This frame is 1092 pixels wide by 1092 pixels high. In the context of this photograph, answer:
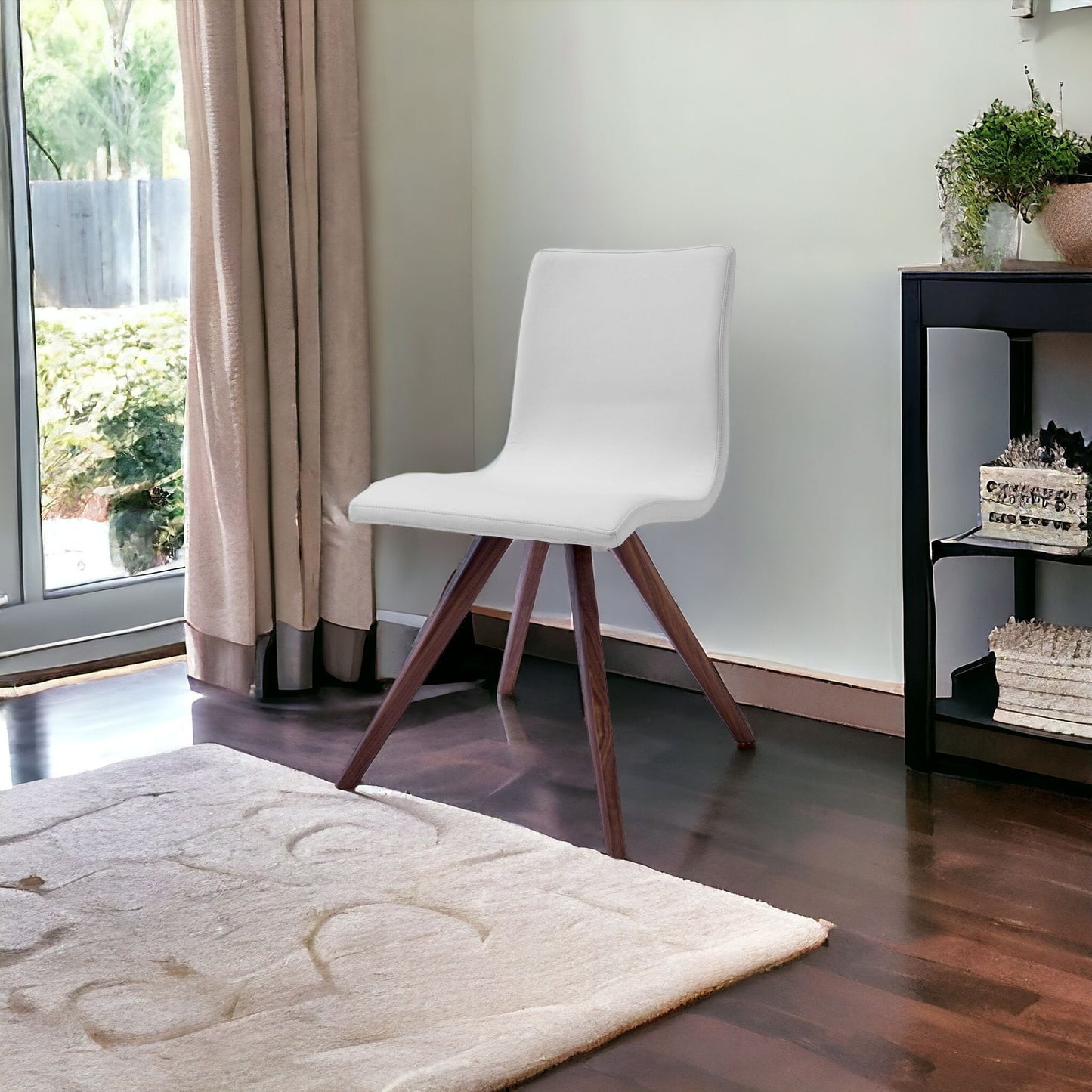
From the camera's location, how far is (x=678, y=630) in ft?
7.91

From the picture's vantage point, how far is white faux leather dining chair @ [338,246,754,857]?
2.10 metres

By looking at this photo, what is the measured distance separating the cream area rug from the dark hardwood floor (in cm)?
7

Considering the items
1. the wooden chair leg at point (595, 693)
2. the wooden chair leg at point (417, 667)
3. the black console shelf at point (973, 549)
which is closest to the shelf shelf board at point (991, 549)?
the black console shelf at point (973, 549)

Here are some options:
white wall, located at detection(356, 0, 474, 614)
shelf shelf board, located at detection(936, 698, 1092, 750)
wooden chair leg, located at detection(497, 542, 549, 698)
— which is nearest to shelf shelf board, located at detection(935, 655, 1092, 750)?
shelf shelf board, located at detection(936, 698, 1092, 750)

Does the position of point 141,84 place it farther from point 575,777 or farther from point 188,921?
point 188,921

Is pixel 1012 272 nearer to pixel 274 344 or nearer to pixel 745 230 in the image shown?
pixel 745 230

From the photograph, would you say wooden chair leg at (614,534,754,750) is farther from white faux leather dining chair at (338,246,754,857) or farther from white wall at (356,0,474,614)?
white wall at (356,0,474,614)

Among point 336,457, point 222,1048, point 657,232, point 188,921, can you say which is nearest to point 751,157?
point 657,232

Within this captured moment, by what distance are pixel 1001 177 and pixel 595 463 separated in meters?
0.83

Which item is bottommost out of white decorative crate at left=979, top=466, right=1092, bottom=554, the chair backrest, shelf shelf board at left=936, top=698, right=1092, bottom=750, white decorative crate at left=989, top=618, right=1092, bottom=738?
shelf shelf board at left=936, top=698, right=1092, bottom=750

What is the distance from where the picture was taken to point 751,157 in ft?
8.91

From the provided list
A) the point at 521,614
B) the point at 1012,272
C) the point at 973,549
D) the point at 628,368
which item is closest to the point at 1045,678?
the point at 973,549

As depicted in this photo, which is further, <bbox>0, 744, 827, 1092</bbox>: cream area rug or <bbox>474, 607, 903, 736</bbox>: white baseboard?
<bbox>474, 607, 903, 736</bbox>: white baseboard

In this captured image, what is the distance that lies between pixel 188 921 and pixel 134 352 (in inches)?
61.8
